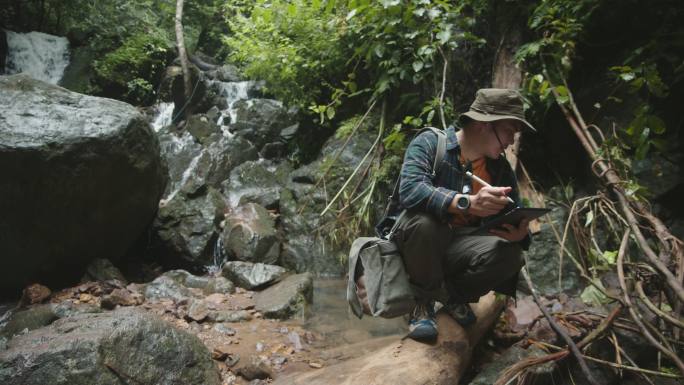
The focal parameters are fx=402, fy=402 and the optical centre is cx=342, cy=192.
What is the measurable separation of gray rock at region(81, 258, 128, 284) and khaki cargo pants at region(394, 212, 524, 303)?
4.36m

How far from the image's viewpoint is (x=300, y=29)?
23.1 ft

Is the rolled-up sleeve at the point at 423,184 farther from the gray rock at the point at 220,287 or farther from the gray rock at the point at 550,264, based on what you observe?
the gray rock at the point at 220,287

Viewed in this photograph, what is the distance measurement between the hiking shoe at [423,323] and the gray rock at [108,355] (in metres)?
1.45

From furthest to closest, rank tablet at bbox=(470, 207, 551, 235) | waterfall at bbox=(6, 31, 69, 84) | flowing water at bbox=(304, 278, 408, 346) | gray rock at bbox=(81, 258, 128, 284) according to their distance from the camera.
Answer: waterfall at bbox=(6, 31, 69, 84) → gray rock at bbox=(81, 258, 128, 284) → flowing water at bbox=(304, 278, 408, 346) → tablet at bbox=(470, 207, 551, 235)

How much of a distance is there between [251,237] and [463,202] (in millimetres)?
4885

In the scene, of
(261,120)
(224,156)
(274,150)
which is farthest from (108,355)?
(261,120)

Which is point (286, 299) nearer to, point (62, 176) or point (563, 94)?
point (62, 176)

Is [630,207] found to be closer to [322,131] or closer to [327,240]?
[327,240]

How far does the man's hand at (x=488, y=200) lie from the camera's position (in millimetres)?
2102

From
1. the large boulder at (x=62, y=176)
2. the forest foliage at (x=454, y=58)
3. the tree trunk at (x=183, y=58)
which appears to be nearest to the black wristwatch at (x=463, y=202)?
the forest foliage at (x=454, y=58)

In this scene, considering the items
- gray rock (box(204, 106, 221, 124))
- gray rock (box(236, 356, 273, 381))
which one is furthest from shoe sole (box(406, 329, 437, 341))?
gray rock (box(204, 106, 221, 124))

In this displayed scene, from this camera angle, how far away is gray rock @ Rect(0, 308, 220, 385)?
87.0 inches

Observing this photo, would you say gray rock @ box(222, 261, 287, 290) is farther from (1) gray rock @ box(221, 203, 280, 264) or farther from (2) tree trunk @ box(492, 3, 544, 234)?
(2) tree trunk @ box(492, 3, 544, 234)

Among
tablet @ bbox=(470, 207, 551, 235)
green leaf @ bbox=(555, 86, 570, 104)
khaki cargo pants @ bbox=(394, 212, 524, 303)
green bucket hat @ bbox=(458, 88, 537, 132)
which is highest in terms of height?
green leaf @ bbox=(555, 86, 570, 104)
